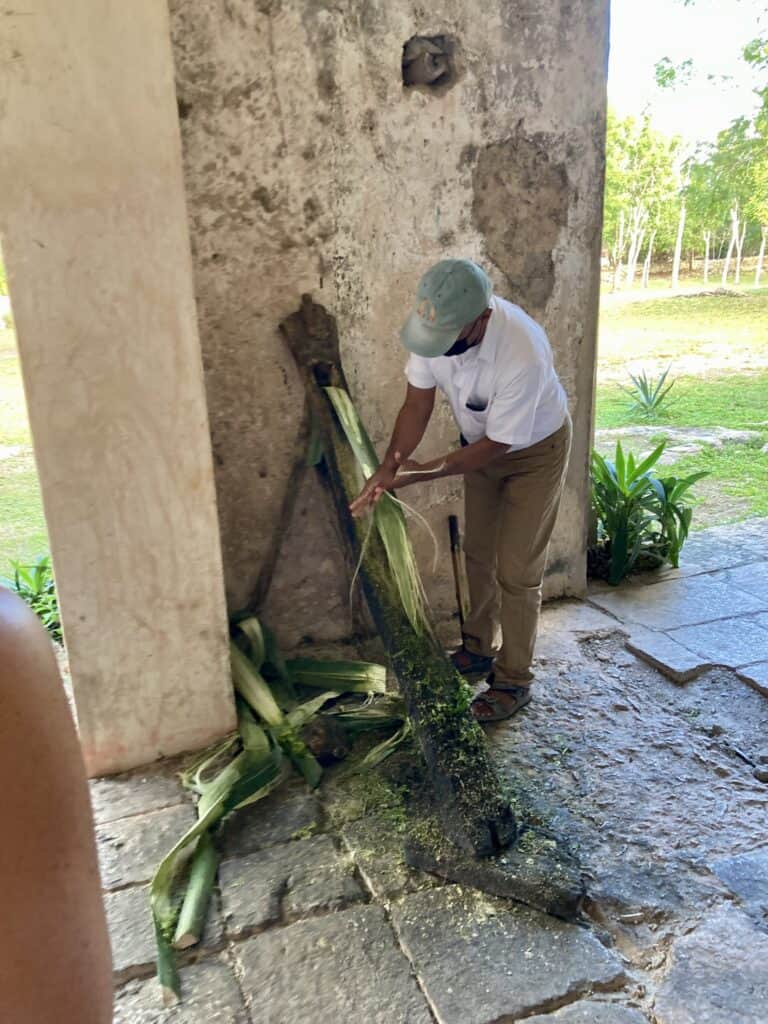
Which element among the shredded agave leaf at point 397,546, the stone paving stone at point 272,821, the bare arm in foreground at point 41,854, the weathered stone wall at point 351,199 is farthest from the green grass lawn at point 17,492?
the bare arm in foreground at point 41,854

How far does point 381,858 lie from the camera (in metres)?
2.32

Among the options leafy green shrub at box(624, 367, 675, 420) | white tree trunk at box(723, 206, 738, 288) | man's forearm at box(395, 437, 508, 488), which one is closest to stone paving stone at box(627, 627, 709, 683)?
man's forearm at box(395, 437, 508, 488)

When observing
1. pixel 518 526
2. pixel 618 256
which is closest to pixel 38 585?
pixel 518 526

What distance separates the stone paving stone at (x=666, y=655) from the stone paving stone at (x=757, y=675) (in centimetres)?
14

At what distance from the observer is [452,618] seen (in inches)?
144

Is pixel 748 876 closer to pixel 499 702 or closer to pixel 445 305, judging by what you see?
pixel 499 702

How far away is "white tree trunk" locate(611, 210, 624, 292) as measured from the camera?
21578 millimetres

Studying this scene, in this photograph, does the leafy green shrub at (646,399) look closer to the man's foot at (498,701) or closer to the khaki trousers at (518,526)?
the khaki trousers at (518,526)

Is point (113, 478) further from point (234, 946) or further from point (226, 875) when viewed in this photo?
point (234, 946)

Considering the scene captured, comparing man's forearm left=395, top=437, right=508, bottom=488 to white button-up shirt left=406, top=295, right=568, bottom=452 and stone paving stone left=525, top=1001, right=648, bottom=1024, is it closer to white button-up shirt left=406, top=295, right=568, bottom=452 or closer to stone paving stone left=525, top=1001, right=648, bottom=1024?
white button-up shirt left=406, top=295, right=568, bottom=452

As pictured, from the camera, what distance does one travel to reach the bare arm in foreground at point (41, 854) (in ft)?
2.21

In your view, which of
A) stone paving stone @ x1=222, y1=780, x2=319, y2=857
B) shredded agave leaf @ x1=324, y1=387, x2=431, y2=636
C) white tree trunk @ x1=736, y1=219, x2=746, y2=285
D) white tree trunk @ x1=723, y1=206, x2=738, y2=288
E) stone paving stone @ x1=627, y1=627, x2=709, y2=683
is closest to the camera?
stone paving stone @ x1=222, y1=780, x2=319, y2=857

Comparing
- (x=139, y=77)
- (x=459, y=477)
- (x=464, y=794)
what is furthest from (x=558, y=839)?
(x=139, y=77)

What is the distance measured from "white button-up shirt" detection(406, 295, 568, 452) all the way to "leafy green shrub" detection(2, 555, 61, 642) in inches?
88.5
